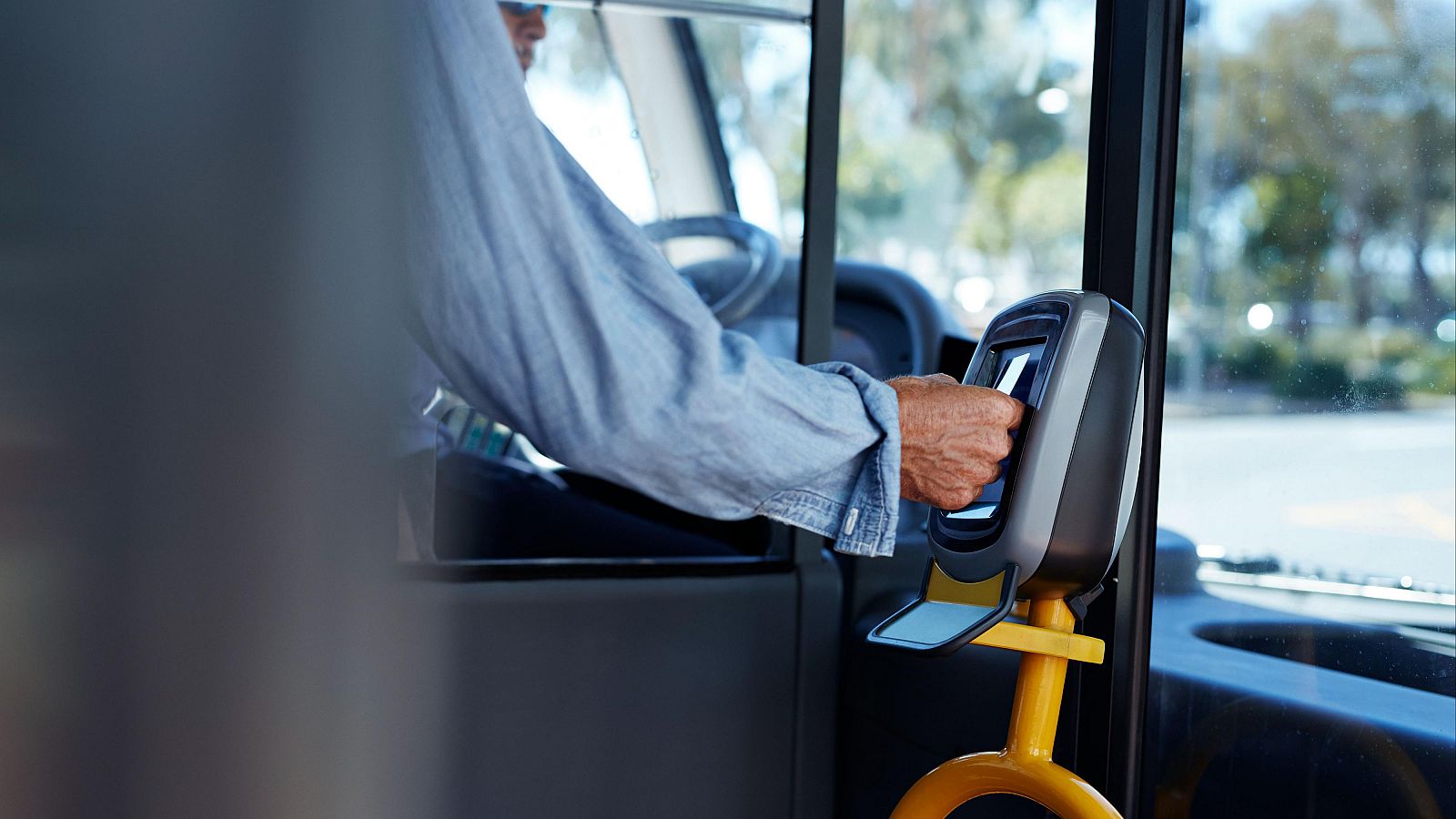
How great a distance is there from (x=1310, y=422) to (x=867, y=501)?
1.67 ft

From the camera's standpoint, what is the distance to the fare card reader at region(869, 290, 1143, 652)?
765 mm

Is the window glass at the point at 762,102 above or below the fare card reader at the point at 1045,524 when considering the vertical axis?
above

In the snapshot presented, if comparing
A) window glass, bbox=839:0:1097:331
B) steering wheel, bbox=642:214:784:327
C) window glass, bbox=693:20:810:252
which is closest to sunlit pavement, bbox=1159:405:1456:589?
window glass, bbox=693:20:810:252

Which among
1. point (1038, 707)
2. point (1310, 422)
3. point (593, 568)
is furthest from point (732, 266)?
point (1038, 707)

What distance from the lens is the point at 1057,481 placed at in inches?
30.1

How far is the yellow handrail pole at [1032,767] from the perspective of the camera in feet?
2.75

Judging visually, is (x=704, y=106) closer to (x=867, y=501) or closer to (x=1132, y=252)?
(x=1132, y=252)

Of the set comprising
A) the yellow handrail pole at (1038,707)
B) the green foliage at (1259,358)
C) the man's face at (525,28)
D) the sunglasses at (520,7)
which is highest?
the sunglasses at (520,7)

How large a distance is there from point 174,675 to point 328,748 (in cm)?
7

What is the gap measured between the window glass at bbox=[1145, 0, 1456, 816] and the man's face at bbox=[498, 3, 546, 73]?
95 centimetres

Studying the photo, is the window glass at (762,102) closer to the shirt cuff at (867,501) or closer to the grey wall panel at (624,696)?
the grey wall panel at (624,696)

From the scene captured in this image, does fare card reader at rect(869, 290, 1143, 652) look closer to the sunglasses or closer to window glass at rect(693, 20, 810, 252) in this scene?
window glass at rect(693, 20, 810, 252)

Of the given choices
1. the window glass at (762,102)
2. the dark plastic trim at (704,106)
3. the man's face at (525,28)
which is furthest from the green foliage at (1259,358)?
the dark plastic trim at (704,106)

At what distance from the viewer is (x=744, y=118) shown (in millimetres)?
3668
